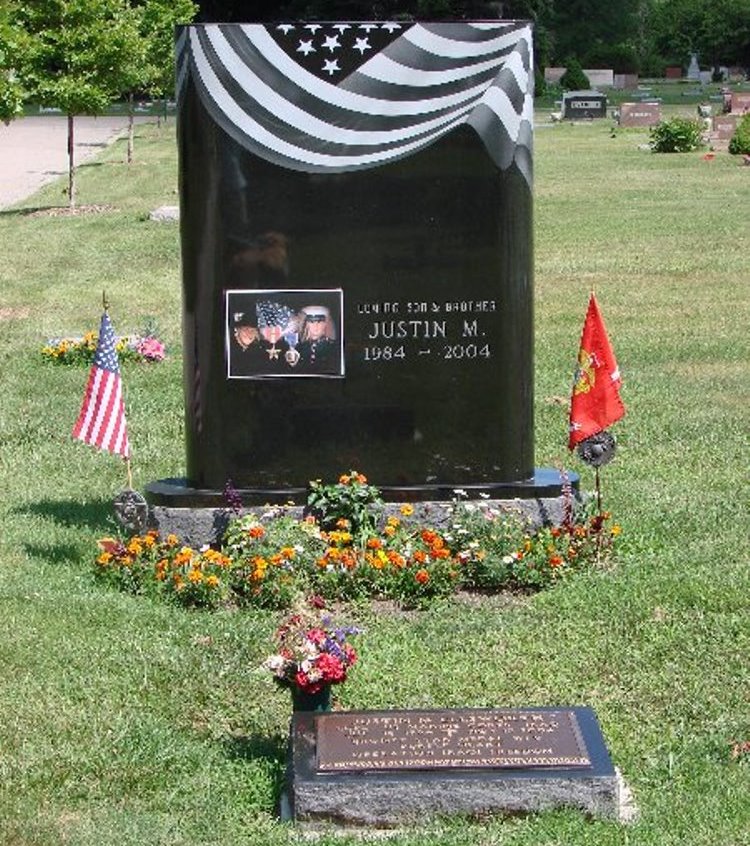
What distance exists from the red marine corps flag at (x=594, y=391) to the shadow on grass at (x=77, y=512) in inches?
112

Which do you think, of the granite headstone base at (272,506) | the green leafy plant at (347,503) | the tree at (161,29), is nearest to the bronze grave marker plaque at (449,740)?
the green leafy plant at (347,503)

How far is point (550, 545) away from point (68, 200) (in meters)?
25.2

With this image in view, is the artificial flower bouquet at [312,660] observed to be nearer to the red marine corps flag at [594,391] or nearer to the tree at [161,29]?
the red marine corps flag at [594,391]

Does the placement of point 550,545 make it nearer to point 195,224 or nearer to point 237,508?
point 237,508

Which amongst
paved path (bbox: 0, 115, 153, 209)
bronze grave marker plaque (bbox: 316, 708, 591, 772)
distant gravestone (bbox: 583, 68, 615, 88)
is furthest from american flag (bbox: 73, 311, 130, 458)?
distant gravestone (bbox: 583, 68, 615, 88)

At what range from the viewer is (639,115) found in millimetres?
52688

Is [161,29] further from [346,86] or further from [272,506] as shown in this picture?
[272,506]

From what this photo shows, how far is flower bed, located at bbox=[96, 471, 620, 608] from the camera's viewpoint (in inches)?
381

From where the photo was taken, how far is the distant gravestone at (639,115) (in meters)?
52.6

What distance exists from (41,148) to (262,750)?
42.4 meters

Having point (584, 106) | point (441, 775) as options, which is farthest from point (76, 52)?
point (584, 106)

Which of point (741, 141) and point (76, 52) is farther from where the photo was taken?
point (741, 141)

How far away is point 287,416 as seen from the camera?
33.9ft

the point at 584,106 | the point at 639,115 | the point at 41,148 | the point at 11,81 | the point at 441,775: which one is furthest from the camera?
the point at 584,106
